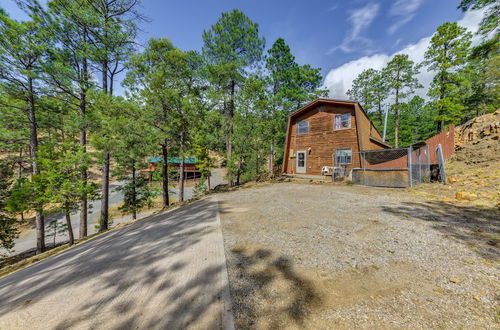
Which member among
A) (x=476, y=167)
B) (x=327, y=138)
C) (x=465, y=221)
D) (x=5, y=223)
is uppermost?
(x=327, y=138)

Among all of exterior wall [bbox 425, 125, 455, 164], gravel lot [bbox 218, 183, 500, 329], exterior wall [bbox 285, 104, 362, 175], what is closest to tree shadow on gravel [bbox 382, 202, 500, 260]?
gravel lot [bbox 218, 183, 500, 329]

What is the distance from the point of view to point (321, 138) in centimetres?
1337

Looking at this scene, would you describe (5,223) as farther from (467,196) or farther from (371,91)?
(371,91)

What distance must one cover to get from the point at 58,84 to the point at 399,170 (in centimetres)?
1750

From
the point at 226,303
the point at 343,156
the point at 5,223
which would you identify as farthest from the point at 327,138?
the point at 5,223

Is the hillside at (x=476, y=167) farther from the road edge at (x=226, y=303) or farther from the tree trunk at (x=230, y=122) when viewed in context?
the tree trunk at (x=230, y=122)

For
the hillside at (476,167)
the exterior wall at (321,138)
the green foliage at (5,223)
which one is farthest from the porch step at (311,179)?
the green foliage at (5,223)

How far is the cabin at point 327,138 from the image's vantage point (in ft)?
38.8

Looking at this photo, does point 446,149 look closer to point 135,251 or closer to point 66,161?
point 135,251

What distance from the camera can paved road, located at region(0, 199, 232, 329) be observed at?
1743 mm

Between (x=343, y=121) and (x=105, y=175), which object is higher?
(x=343, y=121)

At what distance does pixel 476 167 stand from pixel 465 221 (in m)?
7.32

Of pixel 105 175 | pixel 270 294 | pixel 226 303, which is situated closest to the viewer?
pixel 226 303

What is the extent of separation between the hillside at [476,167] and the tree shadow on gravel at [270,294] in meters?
6.59
